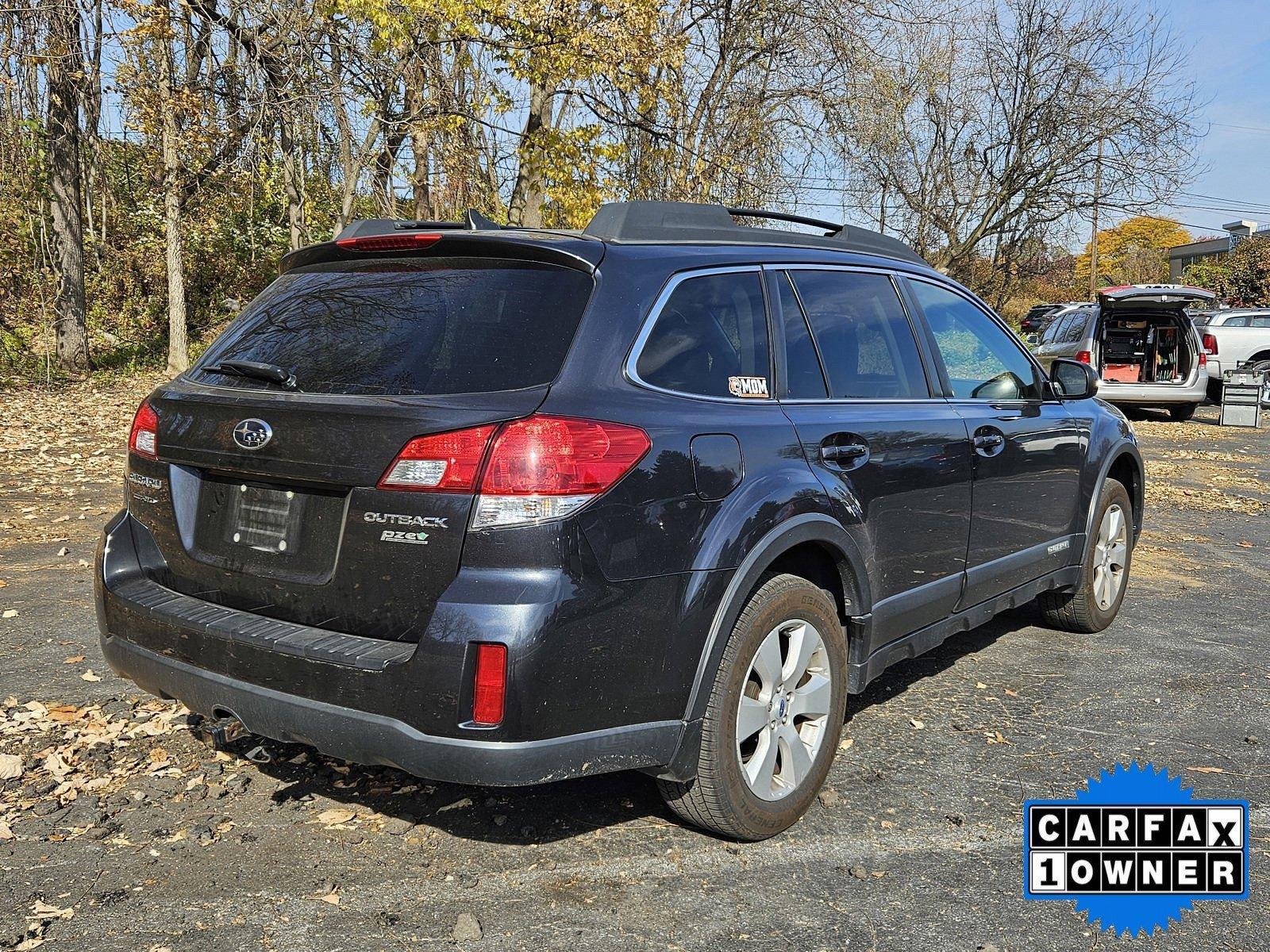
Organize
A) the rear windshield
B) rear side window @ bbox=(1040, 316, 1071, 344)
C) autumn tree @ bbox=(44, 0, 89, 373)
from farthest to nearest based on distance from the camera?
rear side window @ bbox=(1040, 316, 1071, 344) → autumn tree @ bbox=(44, 0, 89, 373) → the rear windshield

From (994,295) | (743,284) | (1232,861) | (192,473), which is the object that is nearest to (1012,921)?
(1232,861)

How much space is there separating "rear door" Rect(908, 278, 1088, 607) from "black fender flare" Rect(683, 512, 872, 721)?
3.73 ft

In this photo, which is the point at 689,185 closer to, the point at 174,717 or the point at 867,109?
the point at 867,109

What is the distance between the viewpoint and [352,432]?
276 centimetres

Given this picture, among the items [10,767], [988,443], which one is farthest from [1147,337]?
[10,767]

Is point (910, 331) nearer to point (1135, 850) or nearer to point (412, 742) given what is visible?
point (1135, 850)

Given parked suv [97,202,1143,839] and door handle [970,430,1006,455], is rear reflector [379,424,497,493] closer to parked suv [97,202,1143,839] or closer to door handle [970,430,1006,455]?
parked suv [97,202,1143,839]

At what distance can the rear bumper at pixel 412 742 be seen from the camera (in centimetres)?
262

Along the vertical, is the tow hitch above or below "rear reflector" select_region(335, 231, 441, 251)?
below

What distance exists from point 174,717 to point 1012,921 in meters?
3.07

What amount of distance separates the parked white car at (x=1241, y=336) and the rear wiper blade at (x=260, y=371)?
19895 mm

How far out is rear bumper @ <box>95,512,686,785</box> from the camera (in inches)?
102

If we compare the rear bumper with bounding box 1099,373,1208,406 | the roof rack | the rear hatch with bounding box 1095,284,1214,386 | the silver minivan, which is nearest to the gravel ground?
the roof rack

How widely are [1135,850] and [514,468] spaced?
2308mm
